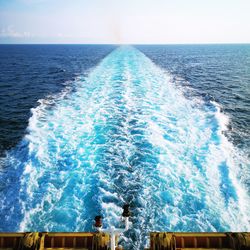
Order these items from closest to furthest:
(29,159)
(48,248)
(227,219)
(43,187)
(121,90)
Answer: (48,248) → (227,219) → (43,187) → (29,159) → (121,90)

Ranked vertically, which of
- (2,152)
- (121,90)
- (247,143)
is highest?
(121,90)

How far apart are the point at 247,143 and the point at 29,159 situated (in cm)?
1380

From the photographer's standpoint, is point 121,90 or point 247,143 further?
point 121,90

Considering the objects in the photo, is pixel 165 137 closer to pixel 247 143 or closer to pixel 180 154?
pixel 180 154

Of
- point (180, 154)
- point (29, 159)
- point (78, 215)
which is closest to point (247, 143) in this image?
point (180, 154)

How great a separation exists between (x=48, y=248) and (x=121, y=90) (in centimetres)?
2257

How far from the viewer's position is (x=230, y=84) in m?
37.3

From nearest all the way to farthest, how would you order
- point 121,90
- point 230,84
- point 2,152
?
point 2,152
point 121,90
point 230,84

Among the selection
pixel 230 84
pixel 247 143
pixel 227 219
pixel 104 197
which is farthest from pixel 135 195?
pixel 230 84

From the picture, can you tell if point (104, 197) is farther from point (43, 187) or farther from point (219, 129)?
point (219, 129)

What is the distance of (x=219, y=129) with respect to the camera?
18203 millimetres

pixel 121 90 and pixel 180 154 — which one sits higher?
pixel 121 90

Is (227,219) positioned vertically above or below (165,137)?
below

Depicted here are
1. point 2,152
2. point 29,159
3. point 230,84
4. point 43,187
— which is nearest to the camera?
point 43,187
